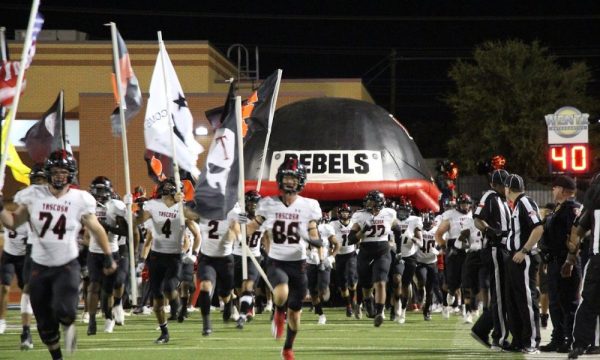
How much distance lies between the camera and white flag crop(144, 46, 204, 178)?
19.3m

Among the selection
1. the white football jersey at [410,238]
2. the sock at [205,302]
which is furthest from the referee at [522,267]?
the white football jersey at [410,238]

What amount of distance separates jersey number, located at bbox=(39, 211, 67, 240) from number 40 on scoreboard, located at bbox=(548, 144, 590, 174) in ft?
52.3

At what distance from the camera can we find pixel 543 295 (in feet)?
61.4

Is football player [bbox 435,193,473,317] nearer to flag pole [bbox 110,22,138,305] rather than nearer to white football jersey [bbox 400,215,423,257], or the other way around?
white football jersey [bbox 400,215,423,257]

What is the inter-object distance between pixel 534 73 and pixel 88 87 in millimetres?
36903

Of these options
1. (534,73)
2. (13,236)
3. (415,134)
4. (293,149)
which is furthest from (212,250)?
(415,134)

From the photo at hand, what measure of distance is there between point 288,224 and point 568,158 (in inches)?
547

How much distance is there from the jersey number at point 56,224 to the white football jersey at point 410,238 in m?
11.9

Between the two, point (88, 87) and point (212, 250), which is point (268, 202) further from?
point (88, 87)

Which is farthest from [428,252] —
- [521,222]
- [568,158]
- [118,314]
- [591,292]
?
Answer: [591,292]

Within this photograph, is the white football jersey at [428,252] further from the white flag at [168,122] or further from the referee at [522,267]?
the referee at [522,267]

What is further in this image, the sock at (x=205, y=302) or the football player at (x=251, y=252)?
the football player at (x=251, y=252)

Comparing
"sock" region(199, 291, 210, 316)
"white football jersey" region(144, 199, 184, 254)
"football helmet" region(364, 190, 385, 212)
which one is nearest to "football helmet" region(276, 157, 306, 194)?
"white football jersey" region(144, 199, 184, 254)

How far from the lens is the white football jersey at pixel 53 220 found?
37.0ft
